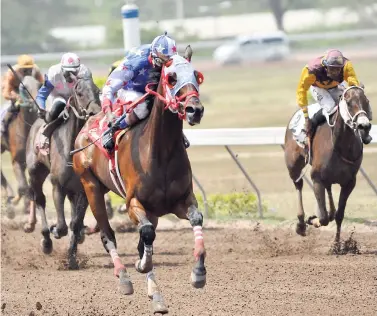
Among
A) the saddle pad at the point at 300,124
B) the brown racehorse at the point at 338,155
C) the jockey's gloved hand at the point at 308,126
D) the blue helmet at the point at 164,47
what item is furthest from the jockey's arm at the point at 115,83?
the saddle pad at the point at 300,124

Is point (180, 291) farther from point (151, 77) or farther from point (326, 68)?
point (326, 68)

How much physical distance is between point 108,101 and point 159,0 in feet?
125

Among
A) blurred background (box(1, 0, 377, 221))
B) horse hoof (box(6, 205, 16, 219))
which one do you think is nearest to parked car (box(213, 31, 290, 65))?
blurred background (box(1, 0, 377, 221))

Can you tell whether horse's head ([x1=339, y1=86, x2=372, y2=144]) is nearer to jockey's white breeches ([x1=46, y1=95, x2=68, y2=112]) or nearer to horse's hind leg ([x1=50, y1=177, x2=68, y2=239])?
jockey's white breeches ([x1=46, y1=95, x2=68, y2=112])

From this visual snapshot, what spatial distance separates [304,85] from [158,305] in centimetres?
440

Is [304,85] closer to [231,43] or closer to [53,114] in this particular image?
[53,114]

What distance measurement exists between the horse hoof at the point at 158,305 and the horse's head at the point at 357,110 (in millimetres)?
3266

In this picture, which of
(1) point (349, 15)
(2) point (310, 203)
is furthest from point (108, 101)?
(1) point (349, 15)

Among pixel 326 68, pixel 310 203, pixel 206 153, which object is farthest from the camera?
pixel 206 153

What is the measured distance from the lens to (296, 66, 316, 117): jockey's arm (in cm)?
1066

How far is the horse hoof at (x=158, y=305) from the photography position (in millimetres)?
6867

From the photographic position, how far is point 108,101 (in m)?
7.92

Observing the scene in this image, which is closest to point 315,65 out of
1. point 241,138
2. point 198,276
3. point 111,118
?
point 241,138

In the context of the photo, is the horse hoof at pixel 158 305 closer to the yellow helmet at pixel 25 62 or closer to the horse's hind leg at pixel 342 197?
the horse's hind leg at pixel 342 197
